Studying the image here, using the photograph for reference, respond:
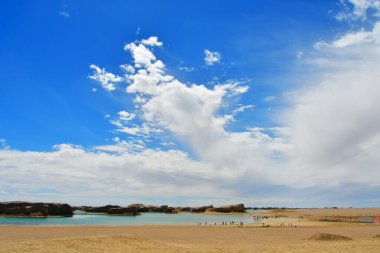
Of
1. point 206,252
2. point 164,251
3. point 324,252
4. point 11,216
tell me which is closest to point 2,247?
point 164,251

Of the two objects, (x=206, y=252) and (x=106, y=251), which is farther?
(x=206, y=252)

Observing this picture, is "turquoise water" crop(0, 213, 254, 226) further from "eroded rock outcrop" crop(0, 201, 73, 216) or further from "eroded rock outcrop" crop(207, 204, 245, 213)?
"eroded rock outcrop" crop(207, 204, 245, 213)

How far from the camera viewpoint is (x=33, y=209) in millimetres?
105750

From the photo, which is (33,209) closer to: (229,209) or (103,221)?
(103,221)

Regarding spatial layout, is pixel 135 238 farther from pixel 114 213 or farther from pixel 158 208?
pixel 158 208

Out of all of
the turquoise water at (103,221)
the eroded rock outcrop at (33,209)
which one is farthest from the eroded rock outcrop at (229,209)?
the eroded rock outcrop at (33,209)

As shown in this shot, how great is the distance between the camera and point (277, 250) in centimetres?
2686

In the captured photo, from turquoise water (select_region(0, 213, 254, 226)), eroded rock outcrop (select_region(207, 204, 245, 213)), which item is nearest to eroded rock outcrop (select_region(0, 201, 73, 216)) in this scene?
turquoise water (select_region(0, 213, 254, 226))

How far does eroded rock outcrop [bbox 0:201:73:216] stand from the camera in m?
106

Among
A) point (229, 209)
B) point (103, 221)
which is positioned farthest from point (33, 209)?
point (229, 209)

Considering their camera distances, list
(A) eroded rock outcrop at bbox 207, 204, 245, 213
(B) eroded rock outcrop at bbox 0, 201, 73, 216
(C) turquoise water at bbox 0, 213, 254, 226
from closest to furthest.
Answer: (C) turquoise water at bbox 0, 213, 254, 226 < (B) eroded rock outcrop at bbox 0, 201, 73, 216 < (A) eroded rock outcrop at bbox 207, 204, 245, 213

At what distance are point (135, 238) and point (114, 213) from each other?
Answer: 109 m

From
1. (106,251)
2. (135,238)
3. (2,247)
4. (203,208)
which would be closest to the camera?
(2,247)

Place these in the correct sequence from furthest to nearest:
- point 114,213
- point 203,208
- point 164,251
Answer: point 203,208 < point 114,213 < point 164,251
